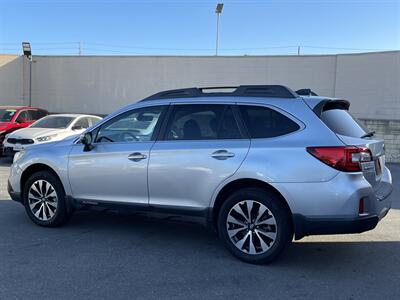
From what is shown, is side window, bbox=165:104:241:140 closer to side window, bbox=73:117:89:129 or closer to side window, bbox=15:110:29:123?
side window, bbox=73:117:89:129

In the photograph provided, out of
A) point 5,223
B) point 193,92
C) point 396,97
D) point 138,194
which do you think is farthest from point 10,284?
point 396,97

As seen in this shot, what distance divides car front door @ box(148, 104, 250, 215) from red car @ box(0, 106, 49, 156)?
9487 mm

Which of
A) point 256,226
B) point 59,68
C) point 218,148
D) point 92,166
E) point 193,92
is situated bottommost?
point 256,226

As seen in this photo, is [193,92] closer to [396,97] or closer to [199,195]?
[199,195]

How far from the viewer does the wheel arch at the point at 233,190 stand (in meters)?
4.51

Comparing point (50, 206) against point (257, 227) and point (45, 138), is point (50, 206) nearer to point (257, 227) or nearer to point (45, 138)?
point (257, 227)

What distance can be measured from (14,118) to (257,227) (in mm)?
11224

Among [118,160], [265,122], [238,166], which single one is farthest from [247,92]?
[118,160]

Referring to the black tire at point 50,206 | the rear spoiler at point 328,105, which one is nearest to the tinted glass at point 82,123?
the black tire at point 50,206

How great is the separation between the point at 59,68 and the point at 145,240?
669 inches

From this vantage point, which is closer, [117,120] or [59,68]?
[117,120]

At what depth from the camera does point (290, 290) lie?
4.00 meters

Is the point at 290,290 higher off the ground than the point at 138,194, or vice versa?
the point at 138,194

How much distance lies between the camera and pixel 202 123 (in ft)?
16.4
